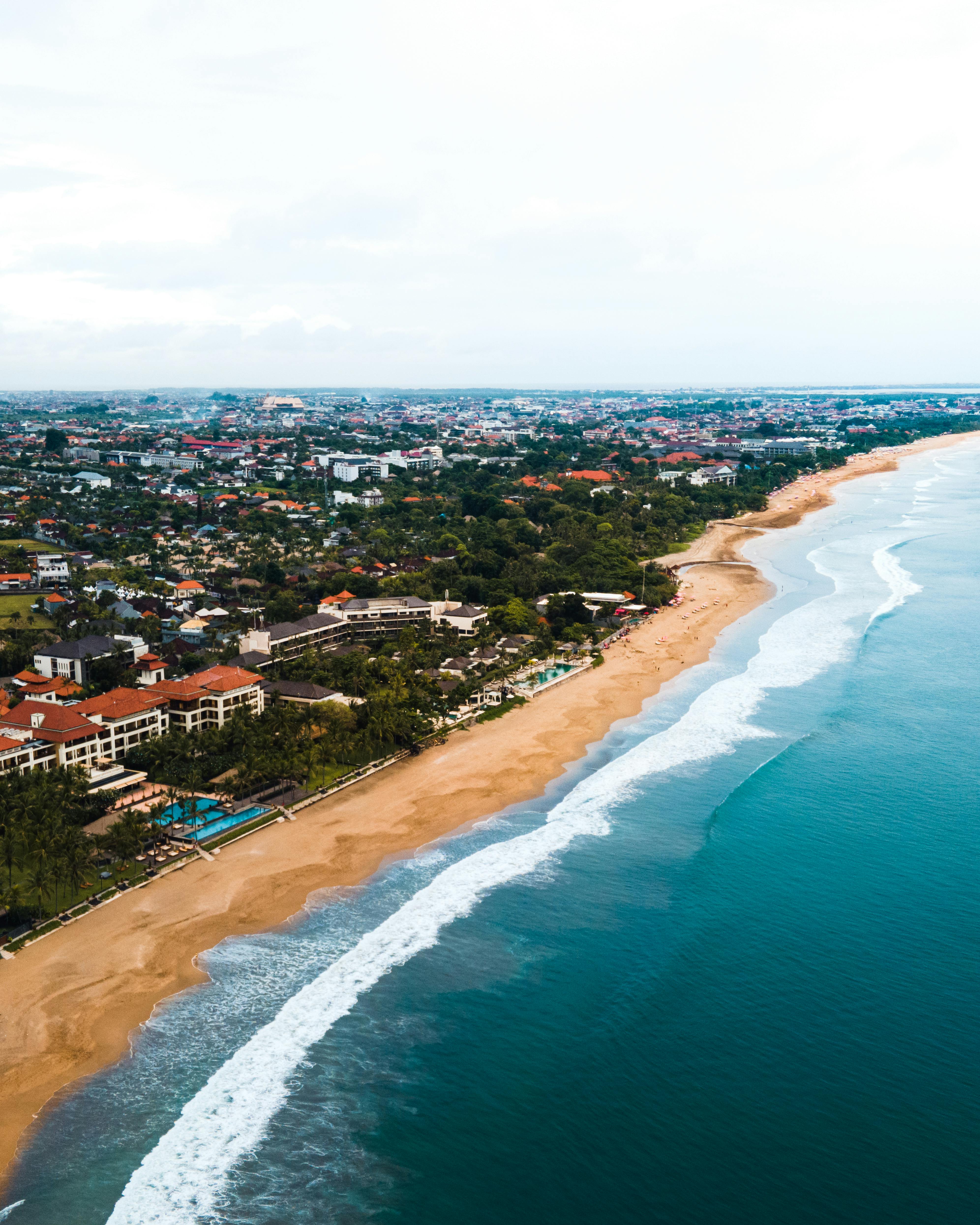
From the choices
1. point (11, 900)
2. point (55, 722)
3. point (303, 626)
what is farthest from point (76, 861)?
point (303, 626)

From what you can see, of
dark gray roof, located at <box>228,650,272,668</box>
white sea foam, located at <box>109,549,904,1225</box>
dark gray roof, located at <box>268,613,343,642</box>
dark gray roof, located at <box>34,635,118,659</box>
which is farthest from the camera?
dark gray roof, located at <box>268,613,343,642</box>

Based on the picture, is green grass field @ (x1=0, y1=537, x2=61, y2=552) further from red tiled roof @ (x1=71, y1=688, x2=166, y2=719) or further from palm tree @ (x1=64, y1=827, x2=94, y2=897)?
palm tree @ (x1=64, y1=827, x2=94, y2=897)

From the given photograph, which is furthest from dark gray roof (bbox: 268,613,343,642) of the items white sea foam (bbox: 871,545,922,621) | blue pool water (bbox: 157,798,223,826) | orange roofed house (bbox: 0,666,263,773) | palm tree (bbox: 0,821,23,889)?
white sea foam (bbox: 871,545,922,621)

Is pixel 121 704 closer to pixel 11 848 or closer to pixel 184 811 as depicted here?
pixel 184 811

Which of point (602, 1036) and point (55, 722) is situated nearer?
point (602, 1036)

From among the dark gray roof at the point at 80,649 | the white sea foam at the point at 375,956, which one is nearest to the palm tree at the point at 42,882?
the white sea foam at the point at 375,956

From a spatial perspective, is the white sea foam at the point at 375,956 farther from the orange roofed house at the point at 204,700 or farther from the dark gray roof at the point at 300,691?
the orange roofed house at the point at 204,700
